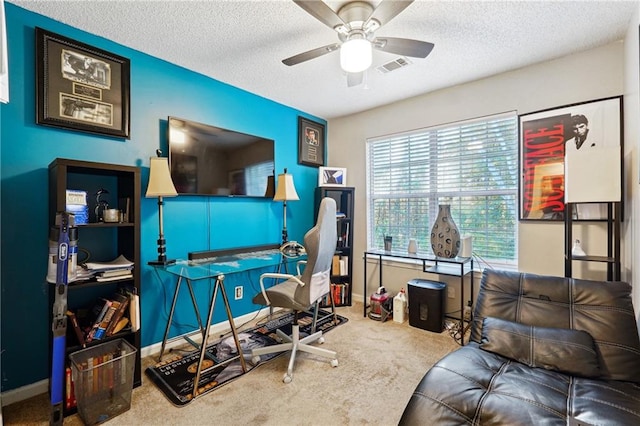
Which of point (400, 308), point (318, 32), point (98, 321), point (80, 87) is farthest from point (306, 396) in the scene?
point (80, 87)

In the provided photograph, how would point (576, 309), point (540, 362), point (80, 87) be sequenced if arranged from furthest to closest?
point (80, 87), point (576, 309), point (540, 362)

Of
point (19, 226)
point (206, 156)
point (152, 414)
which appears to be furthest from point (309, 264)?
point (19, 226)

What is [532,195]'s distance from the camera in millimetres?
2537

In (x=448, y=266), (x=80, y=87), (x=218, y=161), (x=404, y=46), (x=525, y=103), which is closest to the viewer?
(x=404, y=46)

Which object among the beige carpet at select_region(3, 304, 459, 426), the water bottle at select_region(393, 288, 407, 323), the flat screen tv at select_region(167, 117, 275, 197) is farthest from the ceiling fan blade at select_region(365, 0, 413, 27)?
the water bottle at select_region(393, 288, 407, 323)

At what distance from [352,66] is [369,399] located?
211 cm

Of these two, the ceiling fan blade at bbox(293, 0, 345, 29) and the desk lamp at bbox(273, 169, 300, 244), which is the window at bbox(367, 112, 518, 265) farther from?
the ceiling fan blade at bbox(293, 0, 345, 29)

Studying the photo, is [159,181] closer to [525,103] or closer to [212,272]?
[212,272]

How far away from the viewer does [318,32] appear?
2.04 m

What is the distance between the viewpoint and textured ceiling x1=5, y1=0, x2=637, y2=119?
179cm

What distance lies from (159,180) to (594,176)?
3038 millimetres

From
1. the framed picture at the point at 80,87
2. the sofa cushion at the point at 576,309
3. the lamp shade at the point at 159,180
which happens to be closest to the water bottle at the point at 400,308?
the sofa cushion at the point at 576,309

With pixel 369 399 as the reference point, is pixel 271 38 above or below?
above

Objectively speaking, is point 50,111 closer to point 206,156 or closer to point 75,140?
point 75,140
